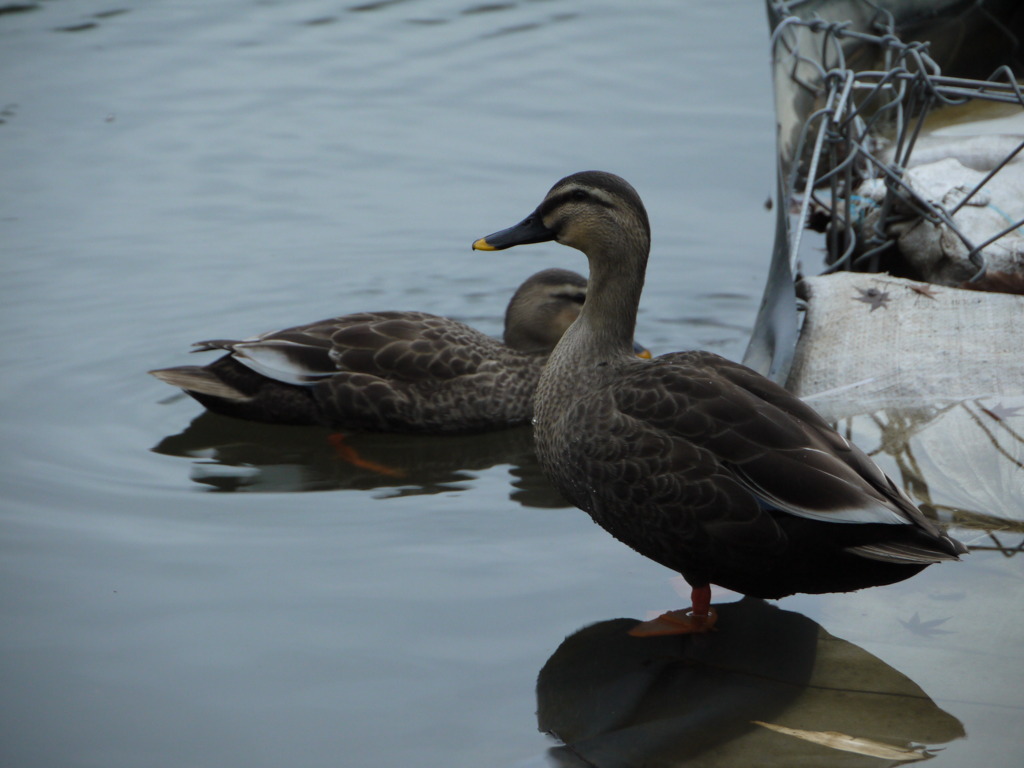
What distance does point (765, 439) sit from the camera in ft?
11.5

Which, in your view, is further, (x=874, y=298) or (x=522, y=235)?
(x=874, y=298)

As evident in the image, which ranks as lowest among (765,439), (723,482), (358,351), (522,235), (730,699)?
(730,699)

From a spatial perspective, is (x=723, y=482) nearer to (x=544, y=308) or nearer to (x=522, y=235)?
(x=522, y=235)

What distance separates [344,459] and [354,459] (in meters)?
0.04

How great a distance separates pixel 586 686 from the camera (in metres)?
3.63

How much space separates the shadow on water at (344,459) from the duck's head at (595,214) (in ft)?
3.89

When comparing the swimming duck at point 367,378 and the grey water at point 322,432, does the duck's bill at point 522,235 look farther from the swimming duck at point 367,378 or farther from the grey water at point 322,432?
the swimming duck at point 367,378

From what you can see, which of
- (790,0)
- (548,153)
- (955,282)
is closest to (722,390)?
(955,282)

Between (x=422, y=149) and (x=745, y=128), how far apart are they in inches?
87.9

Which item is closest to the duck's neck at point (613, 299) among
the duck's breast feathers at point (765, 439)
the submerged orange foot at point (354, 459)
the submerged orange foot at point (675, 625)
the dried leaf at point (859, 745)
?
the duck's breast feathers at point (765, 439)

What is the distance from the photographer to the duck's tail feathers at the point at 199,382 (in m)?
5.55

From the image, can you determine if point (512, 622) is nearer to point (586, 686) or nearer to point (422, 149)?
point (586, 686)

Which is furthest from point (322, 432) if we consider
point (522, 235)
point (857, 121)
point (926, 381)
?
point (857, 121)

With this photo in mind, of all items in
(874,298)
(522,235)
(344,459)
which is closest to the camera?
(522,235)
